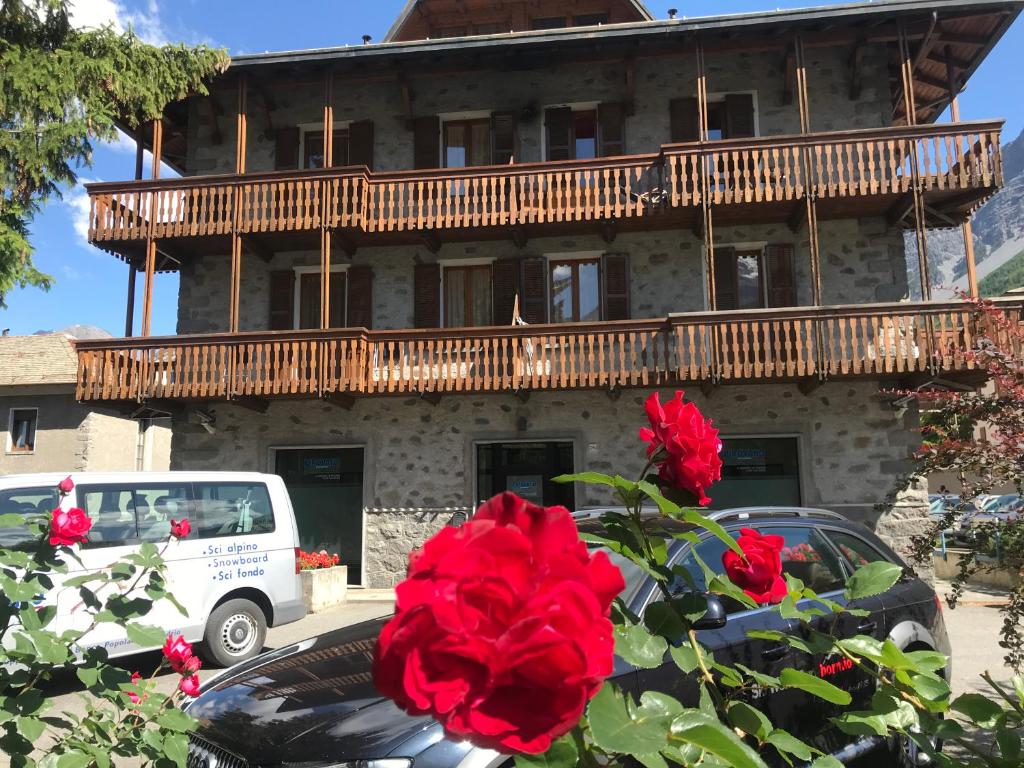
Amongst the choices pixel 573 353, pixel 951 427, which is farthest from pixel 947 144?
pixel 951 427

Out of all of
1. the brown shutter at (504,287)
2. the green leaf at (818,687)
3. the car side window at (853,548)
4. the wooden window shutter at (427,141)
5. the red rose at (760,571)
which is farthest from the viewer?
the wooden window shutter at (427,141)

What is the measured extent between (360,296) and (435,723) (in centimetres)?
1165

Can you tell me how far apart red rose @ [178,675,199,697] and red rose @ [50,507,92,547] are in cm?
80

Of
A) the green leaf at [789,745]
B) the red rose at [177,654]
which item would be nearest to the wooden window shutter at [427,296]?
the red rose at [177,654]

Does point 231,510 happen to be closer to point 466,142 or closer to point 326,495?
point 326,495

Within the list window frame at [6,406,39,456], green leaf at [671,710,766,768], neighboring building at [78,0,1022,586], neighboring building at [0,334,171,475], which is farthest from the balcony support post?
window frame at [6,406,39,456]

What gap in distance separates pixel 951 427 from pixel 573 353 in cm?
839

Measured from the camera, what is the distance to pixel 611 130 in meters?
13.6

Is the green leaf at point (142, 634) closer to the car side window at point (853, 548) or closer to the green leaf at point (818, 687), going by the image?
the green leaf at point (818, 687)

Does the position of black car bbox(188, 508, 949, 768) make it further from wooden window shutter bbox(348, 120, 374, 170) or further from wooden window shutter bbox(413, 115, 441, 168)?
wooden window shutter bbox(348, 120, 374, 170)

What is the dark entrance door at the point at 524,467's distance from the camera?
1257 centimetres

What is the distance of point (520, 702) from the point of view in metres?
0.71

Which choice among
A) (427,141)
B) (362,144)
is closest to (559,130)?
(427,141)

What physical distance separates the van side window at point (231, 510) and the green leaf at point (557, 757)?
7477 millimetres
